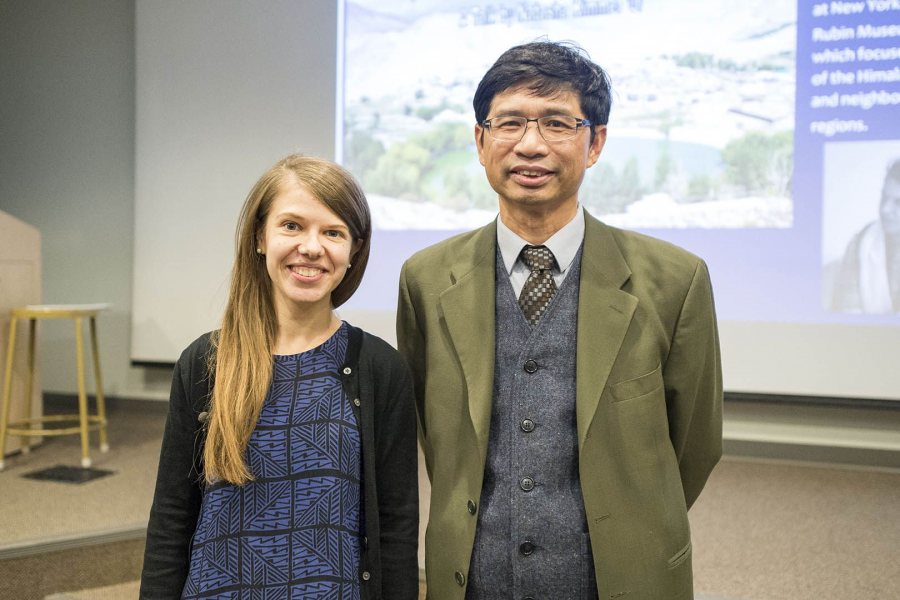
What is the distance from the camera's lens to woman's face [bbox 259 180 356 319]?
1349 mm

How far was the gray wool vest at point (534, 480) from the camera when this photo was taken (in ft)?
4.23

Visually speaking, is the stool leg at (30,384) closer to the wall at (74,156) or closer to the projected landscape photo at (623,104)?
the wall at (74,156)

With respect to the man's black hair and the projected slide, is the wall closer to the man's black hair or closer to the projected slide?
the projected slide

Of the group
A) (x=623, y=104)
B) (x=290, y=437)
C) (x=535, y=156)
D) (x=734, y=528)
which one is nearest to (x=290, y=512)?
(x=290, y=437)

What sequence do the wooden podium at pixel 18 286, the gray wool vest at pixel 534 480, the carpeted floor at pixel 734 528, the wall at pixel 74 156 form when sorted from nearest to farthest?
the gray wool vest at pixel 534 480
the carpeted floor at pixel 734 528
the wooden podium at pixel 18 286
the wall at pixel 74 156

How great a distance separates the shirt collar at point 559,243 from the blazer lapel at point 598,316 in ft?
0.06


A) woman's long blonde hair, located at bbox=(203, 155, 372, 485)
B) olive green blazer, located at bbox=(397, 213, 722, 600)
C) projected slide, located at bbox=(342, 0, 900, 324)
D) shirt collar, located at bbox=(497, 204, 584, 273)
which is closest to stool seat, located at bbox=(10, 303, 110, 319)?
projected slide, located at bbox=(342, 0, 900, 324)

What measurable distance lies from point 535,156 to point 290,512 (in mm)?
713

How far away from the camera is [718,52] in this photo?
4000 millimetres

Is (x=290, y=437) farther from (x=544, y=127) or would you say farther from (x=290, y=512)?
(x=544, y=127)

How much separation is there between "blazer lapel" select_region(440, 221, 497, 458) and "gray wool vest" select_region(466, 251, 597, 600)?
0.12 feet

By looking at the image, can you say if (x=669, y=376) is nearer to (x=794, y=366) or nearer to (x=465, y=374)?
(x=465, y=374)

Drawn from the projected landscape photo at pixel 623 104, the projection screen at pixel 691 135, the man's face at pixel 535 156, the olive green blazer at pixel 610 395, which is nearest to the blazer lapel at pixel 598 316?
the olive green blazer at pixel 610 395

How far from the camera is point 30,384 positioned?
14.1ft
